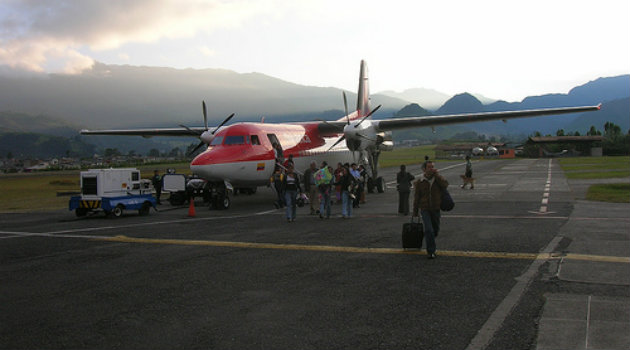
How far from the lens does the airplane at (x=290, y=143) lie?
19375 millimetres

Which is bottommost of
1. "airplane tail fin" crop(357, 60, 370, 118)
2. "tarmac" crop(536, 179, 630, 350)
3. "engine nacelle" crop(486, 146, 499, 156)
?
"tarmac" crop(536, 179, 630, 350)

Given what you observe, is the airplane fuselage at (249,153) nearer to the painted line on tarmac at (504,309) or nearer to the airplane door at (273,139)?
the airplane door at (273,139)

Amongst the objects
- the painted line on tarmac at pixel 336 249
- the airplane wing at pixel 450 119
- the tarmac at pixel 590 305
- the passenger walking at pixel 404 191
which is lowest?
the painted line on tarmac at pixel 336 249

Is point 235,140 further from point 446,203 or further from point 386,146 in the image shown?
point 446,203

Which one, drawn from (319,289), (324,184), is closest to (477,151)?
(324,184)

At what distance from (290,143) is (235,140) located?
149 inches

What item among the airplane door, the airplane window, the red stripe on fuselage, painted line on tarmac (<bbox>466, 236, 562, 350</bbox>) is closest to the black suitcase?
painted line on tarmac (<bbox>466, 236, 562, 350</bbox>)

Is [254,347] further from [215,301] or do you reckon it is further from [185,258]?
[185,258]

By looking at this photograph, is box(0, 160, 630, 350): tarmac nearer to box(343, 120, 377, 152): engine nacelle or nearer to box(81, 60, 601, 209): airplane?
box(81, 60, 601, 209): airplane

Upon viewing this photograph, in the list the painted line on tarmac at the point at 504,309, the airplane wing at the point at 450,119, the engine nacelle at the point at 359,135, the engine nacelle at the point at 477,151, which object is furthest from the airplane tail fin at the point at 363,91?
the engine nacelle at the point at 477,151

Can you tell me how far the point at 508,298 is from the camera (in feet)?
21.9

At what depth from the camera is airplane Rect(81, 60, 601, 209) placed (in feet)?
63.6

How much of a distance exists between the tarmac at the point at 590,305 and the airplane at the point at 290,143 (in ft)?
41.4

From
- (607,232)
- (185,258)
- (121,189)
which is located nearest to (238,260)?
(185,258)
